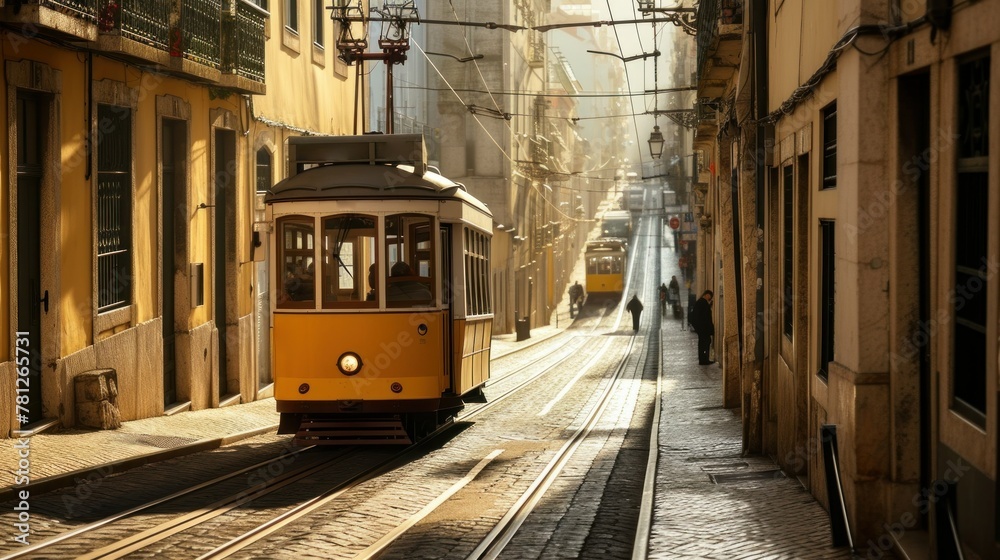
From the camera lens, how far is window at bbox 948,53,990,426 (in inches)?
241

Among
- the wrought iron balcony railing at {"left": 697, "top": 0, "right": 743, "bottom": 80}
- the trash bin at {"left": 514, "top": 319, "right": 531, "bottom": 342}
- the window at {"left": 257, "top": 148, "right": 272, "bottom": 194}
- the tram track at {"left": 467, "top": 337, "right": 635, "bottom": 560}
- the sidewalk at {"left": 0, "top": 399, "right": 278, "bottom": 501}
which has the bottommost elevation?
the trash bin at {"left": 514, "top": 319, "right": 531, "bottom": 342}

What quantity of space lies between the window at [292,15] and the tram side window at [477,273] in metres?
8.20

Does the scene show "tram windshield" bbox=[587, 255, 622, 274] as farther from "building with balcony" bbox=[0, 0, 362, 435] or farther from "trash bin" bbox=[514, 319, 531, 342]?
"building with balcony" bbox=[0, 0, 362, 435]

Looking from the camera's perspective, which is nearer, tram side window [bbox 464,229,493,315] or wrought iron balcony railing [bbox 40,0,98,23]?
wrought iron balcony railing [bbox 40,0,98,23]

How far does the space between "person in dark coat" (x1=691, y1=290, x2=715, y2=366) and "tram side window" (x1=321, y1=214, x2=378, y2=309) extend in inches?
588

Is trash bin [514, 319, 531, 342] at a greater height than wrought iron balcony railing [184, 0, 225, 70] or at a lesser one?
lesser

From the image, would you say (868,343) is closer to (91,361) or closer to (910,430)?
(910,430)

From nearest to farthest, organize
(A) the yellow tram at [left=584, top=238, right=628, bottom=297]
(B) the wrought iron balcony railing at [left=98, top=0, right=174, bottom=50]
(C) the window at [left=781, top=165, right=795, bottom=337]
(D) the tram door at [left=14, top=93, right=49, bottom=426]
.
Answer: (C) the window at [left=781, top=165, right=795, bottom=337] < (D) the tram door at [left=14, top=93, right=49, bottom=426] < (B) the wrought iron balcony railing at [left=98, top=0, right=174, bottom=50] < (A) the yellow tram at [left=584, top=238, right=628, bottom=297]

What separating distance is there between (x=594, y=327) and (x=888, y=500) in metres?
46.7

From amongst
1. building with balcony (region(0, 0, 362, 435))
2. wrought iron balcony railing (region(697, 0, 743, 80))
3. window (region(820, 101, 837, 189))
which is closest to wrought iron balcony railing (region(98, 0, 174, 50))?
building with balcony (region(0, 0, 362, 435))

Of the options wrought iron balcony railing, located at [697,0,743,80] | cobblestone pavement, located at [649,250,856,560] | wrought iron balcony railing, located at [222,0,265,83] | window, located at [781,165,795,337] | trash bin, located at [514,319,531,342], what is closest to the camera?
cobblestone pavement, located at [649,250,856,560]

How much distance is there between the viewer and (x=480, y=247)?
15516 mm

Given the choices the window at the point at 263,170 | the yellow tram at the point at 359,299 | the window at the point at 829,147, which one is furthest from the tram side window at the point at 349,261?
the window at the point at 263,170

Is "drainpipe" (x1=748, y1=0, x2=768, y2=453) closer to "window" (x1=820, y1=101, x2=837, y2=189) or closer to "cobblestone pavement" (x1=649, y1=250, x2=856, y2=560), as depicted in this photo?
"cobblestone pavement" (x1=649, y1=250, x2=856, y2=560)
